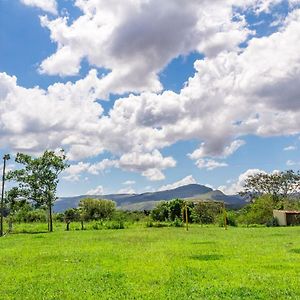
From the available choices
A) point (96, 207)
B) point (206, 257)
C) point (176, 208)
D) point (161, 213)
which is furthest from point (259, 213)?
point (96, 207)

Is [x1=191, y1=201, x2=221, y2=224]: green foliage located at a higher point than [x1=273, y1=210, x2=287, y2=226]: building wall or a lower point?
higher

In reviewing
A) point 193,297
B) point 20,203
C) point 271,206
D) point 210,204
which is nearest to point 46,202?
point 20,203

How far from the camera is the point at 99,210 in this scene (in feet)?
397

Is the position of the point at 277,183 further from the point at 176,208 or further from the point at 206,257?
the point at 206,257

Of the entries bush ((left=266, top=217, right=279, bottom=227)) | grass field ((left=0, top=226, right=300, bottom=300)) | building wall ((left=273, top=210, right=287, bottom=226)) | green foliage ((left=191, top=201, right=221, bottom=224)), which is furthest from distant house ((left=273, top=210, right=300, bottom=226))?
grass field ((left=0, top=226, right=300, bottom=300))

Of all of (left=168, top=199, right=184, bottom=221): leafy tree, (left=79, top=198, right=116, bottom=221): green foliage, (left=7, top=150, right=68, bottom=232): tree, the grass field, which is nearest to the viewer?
the grass field

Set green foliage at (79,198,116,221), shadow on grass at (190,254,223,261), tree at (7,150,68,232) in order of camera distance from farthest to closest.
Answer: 1. green foliage at (79,198,116,221)
2. tree at (7,150,68,232)
3. shadow on grass at (190,254,223,261)

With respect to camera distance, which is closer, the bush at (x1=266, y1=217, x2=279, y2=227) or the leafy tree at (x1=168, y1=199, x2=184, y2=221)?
the bush at (x1=266, y1=217, x2=279, y2=227)

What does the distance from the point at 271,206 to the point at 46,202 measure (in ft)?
122

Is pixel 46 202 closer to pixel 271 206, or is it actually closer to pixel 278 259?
pixel 271 206

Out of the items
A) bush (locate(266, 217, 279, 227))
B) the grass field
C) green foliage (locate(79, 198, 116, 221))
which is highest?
green foliage (locate(79, 198, 116, 221))

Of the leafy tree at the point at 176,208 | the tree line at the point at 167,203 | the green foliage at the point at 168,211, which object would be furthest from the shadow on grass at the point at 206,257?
the leafy tree at the point at 176,208

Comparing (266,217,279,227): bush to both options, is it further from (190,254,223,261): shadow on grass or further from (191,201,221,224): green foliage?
(190,254,223,261): shadow on grass

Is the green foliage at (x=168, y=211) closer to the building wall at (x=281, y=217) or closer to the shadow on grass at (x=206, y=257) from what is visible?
the building wall at (x=281, y=217)
